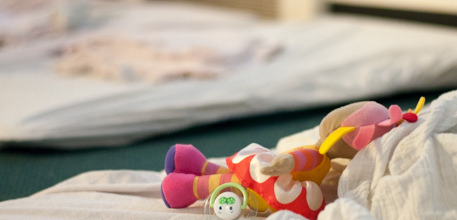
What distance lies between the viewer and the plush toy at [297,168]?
2.28 ft

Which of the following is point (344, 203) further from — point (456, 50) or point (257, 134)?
point (456, 50)

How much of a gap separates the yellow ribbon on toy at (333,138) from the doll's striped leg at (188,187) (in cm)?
13

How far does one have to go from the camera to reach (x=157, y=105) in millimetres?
1385

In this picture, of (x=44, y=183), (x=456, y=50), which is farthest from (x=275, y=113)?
(x=44, y=183)

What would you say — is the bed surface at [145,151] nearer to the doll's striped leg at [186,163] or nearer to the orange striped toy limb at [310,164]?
the doll's striped leg at [186,163]

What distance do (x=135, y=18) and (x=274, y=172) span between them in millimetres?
1808

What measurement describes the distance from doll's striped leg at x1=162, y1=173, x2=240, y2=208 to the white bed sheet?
59cm

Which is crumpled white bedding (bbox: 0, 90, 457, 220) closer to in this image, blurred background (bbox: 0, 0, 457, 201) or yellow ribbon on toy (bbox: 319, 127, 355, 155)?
yellow ribbon on toy (bbox: 319, 127, 355, 155)

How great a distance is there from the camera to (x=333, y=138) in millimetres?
707

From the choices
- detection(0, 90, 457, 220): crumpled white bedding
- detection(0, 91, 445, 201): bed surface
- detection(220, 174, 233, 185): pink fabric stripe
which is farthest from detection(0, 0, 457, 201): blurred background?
detection(220, 174, 233, 185): pink fabric stripe

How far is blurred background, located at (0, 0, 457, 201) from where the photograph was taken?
1272 millimetres

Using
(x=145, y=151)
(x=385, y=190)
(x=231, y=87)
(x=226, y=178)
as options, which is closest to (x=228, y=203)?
(x=226, y=178)

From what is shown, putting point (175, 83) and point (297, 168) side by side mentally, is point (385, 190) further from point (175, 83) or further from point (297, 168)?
point (175, 83)

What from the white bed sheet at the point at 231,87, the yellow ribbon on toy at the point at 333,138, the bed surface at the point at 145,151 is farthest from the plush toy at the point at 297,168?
the white bed sheet at the point at 231,87
